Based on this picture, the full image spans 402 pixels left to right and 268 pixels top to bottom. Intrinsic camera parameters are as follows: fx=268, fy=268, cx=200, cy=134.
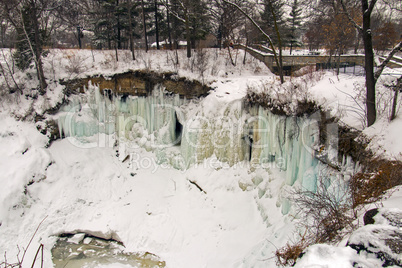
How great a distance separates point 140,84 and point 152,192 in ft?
17.2

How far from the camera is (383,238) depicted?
3.06m

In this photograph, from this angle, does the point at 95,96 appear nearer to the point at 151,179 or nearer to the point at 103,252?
the point at 151,179

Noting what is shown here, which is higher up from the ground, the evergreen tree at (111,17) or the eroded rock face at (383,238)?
the evergreen tree at (111,17)

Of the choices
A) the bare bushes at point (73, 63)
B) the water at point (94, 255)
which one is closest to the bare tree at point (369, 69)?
the water at point (94, 255)

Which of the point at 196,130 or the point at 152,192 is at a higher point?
the point at 196,130

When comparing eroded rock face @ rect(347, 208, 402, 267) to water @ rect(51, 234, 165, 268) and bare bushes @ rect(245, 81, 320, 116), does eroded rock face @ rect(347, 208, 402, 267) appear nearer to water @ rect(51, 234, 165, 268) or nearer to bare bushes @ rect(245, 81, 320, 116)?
bare bushes @ rect(245, 81, 320, 116)

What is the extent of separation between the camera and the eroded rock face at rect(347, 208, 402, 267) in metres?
2.91

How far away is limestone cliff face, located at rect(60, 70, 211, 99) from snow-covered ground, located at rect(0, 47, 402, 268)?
42 centimetres

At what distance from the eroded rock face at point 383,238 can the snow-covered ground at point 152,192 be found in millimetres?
2550

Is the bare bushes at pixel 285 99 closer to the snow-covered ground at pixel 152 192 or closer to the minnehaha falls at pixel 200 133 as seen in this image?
the minnehaha falls at pixel 200 133

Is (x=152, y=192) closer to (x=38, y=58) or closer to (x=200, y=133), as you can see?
(x=200, y=133)

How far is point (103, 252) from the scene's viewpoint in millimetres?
8820

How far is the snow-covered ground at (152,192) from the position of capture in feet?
25.5

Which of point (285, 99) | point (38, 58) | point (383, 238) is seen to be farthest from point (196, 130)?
point (38, 58)
